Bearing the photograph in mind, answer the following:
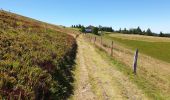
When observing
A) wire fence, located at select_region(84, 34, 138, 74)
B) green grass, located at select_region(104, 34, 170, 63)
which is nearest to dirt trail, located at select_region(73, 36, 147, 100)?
wire fence, located at select_region(84, 34, 138, 74)

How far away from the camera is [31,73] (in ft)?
38.0

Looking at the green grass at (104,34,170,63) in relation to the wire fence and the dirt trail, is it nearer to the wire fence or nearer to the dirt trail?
the wire fence

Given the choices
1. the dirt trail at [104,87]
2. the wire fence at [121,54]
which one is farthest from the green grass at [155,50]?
the dirt trail at [104,87]

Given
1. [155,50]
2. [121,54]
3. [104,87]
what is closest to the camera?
[104,87]

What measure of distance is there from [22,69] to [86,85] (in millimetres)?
4298

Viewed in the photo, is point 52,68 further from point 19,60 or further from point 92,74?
point 92,74

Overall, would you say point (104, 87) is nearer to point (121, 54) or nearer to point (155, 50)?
point (121, 54)

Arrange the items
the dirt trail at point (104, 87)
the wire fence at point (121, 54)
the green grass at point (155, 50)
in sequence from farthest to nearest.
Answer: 1. the green grass at point (155, 50)
2. the wire fence at point (121, 54)
3. the dirt trail at point (104, 87)

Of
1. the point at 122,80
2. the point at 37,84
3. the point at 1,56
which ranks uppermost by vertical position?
the point at 1,56

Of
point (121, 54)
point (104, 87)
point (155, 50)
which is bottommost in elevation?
point (155, 50)

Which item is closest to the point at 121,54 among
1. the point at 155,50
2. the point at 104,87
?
the point at 104,87

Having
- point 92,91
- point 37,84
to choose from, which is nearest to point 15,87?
point 37,84

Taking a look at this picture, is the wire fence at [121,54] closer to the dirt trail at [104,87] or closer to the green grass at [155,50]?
the dirt trail at [104,87]

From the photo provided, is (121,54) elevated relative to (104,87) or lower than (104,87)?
lower
